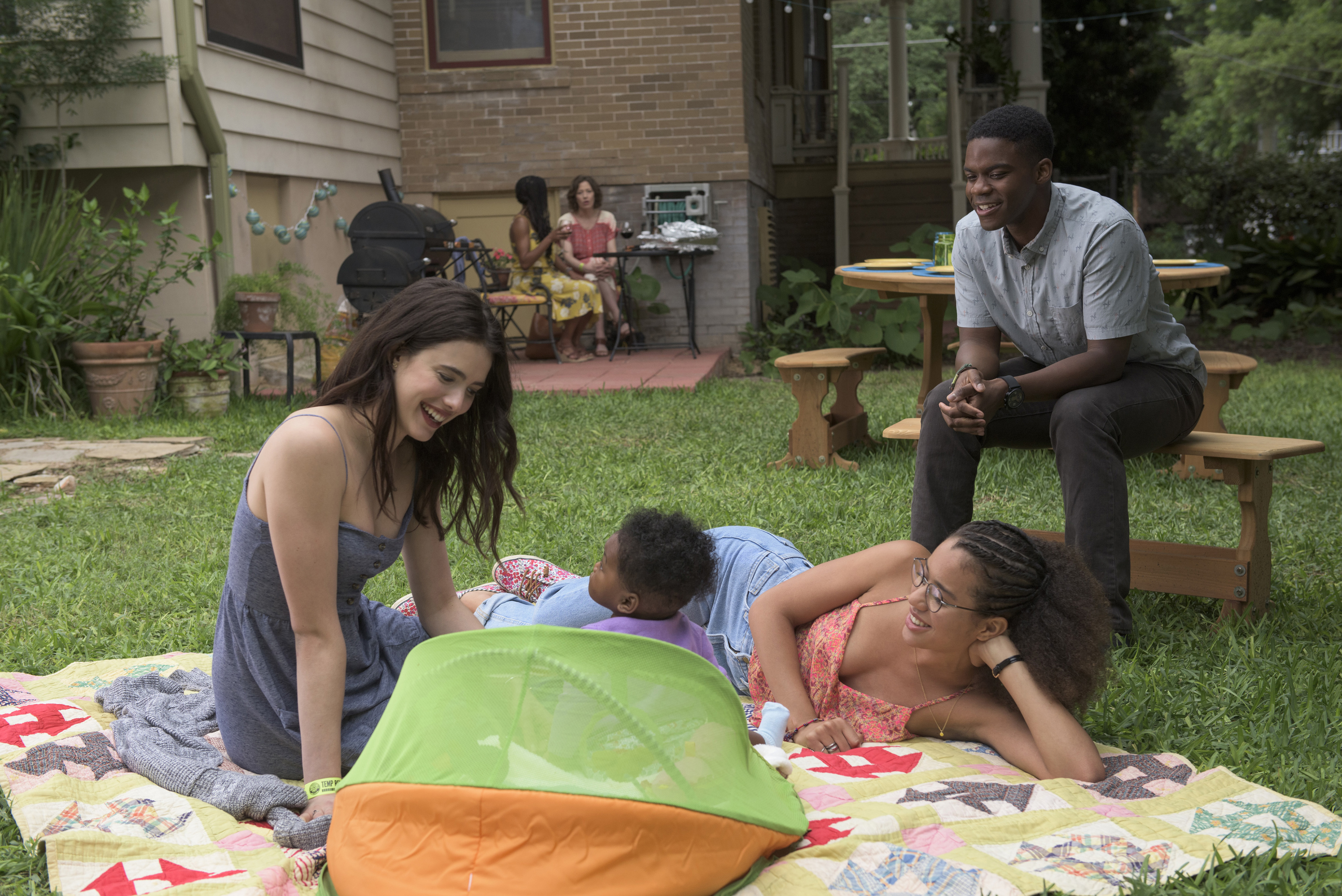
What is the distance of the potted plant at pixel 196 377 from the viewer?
22.2 feet

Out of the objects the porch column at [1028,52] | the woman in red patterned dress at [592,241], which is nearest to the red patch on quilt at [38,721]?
the woman in red patterned dress at [592,241]

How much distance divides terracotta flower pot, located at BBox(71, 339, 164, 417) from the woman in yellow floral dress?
3.44 metres

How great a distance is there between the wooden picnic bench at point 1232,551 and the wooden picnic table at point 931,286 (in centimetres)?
131

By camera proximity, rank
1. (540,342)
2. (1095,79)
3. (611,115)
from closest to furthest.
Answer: (540,342) → (611,115) → (1095,79)

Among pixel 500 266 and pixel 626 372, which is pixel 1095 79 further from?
pixel 626 372

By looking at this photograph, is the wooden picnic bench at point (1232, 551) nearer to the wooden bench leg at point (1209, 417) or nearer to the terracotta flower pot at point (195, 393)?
the wooden bench leg at point (1209, 417)

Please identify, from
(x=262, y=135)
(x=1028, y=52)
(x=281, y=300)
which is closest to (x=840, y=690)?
(x=281, y=300)

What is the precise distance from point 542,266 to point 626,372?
1.46 m

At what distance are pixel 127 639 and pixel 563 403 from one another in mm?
4265

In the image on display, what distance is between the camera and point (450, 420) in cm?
229

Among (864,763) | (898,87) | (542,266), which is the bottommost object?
(864,763)

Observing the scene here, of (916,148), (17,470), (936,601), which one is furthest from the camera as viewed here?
(916,148)

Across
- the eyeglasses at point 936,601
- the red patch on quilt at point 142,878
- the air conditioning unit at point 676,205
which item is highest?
the air conditioning unit at point 676,205

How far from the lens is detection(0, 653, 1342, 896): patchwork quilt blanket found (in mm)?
1978
